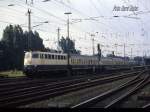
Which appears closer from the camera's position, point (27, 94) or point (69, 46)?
point (27, 94)

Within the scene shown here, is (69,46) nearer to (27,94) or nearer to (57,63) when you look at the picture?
(57,63)

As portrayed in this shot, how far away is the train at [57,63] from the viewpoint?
42531 mm

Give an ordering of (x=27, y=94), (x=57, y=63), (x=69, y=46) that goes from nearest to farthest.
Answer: (x=27, y=94)
(x=57, y=63)
(x=69, y=46)

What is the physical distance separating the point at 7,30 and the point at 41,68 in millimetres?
59197

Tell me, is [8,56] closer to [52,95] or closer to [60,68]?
[60,68]

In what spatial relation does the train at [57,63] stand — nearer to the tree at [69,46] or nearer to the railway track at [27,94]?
the tree at [69,46]

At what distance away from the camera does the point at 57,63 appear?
47.8 m

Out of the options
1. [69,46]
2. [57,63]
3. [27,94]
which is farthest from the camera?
[69,46]

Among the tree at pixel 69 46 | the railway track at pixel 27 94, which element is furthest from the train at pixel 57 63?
the railway track at pixel 27 94

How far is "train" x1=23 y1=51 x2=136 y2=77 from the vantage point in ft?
140

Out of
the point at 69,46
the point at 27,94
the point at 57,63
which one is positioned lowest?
the point at 27,94

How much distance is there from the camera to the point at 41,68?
42.9 m

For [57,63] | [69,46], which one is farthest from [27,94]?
[69,46]

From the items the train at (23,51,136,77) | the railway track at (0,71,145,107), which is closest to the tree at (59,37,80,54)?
the train at (23,51,136,77)
